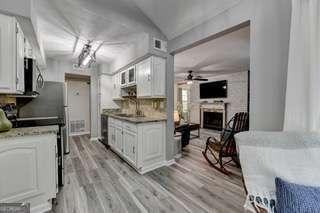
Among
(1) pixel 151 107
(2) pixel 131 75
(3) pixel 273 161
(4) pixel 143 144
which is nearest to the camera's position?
(3) pixel 273 161

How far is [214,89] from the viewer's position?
676 centimetres

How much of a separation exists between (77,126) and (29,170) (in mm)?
4380

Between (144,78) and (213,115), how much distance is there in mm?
4743

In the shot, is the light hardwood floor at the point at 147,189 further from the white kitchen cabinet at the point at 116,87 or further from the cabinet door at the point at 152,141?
the white kitchen cabinet at the point at 116,87

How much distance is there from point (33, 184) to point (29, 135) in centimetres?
51

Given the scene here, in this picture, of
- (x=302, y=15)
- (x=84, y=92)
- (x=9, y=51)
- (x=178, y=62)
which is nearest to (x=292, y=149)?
(x=302, y=15)

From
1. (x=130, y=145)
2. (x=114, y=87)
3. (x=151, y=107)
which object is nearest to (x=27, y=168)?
(x=130, y=145)

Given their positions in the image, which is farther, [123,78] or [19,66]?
[123,78]

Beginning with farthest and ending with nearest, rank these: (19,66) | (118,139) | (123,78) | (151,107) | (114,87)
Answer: (114,87) → (123,78) → (151,107) → (118,139) → (19,66)

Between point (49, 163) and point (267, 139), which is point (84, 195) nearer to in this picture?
point (49, 163)

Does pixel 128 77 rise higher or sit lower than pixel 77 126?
higher

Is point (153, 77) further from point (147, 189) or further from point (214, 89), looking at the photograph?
point (214, 89)

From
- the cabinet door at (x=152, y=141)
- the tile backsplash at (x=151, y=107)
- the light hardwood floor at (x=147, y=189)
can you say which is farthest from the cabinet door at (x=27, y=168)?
the tile backsplash at (x=151, y=107)

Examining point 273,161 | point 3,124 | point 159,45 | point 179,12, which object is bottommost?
point 273,161
